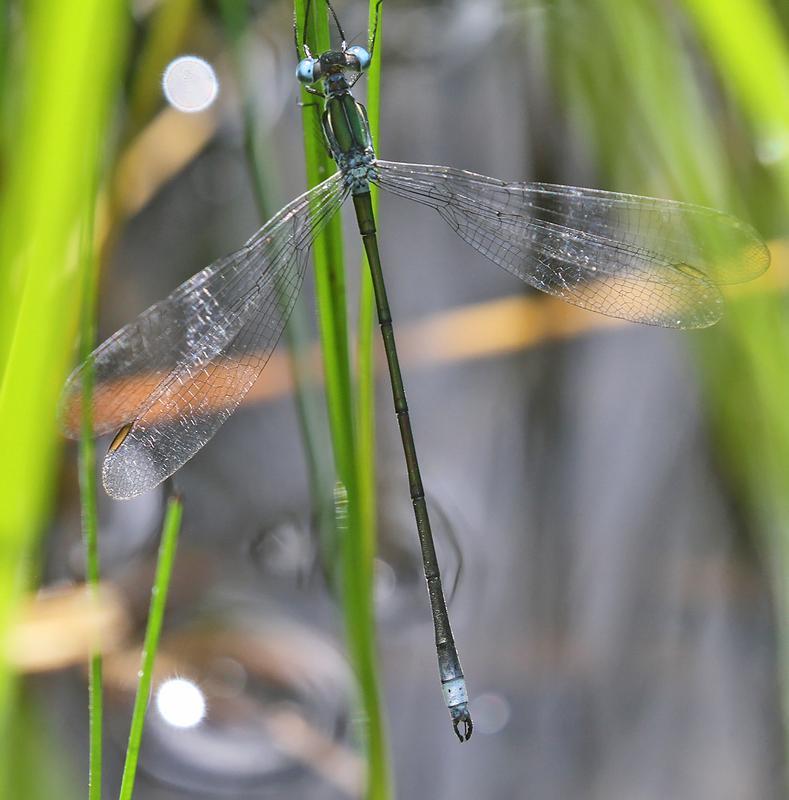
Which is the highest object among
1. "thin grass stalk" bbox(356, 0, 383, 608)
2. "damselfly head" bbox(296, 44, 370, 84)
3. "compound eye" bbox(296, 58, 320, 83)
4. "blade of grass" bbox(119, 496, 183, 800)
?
"damselfly head" bbox(296, 44, 370, 84)

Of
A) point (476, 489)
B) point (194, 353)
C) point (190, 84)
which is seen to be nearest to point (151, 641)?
point (194, 353)

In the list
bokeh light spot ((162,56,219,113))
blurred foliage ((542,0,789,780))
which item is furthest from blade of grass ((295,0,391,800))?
bokeh light spot ((162,56,219,113))

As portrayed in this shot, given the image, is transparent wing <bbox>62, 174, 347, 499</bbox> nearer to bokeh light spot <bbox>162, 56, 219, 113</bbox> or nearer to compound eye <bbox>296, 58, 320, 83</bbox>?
compound eye <bbox>296, 58, 320, 83</bbox>

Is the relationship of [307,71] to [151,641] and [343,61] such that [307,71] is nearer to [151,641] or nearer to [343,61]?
[343,61]

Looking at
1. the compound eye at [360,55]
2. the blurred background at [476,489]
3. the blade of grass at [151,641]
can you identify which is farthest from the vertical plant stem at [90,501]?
the compound eye at [360,55]

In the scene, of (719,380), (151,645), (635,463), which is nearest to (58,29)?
(151,645)

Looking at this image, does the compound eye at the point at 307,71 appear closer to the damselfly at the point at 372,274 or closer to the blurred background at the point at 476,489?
the damselfly at the point at 372,274
